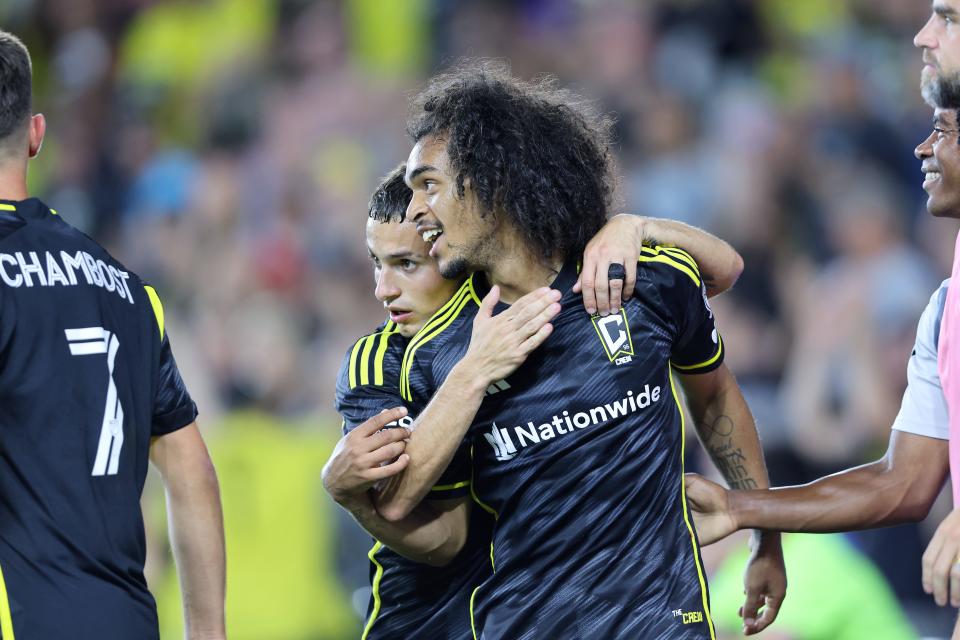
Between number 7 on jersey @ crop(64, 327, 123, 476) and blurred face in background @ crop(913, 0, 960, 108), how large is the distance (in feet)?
7.25

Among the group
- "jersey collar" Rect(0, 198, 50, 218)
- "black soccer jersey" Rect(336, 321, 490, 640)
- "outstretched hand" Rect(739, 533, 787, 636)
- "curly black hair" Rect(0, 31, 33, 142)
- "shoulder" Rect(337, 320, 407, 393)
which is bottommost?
"outstretched hand" Rect(739, 533, 787, 636)

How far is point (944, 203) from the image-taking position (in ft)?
11.4

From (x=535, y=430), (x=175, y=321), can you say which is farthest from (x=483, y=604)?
(x=175, y=321)

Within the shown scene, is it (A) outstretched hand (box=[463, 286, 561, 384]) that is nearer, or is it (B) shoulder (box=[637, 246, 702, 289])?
(A) outstretched hand (box=[463, 286, 561, 384])

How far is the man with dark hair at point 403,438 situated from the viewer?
129 inches

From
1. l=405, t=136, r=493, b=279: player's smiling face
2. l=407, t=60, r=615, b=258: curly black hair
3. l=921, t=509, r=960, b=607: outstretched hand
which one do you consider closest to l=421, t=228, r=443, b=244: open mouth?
l=405, t=136, r=493, b=279: player's smiling face

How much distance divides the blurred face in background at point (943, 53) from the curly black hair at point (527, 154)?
868mm

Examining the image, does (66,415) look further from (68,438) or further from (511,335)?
(511,335)

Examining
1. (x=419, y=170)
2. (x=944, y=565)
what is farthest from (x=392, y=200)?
(x=944, y=565)

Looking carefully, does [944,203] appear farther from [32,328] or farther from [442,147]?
[32,328]

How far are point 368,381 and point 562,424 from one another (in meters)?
0.57

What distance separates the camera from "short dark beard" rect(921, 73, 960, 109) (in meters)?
3.43

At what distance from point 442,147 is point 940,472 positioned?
1688mm

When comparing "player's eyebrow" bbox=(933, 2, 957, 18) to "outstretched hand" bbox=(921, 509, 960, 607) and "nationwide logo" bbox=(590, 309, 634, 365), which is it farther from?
"outstretched hand" bbox=(921, 509, 960, 607)
